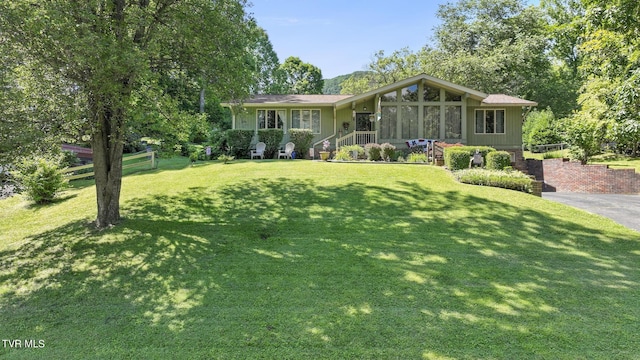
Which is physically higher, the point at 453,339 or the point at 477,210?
the point at 477,210

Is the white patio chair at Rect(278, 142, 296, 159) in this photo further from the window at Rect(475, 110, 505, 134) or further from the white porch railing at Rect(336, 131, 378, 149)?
the window at Rect(475, 110, 505, 134)

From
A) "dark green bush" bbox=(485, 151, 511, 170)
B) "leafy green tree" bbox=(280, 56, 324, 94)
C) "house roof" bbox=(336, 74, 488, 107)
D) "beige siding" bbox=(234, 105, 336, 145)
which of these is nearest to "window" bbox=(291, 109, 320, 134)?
"beige siding" bbox=(234, 105, 336, 145)

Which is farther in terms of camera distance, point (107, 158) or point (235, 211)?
point (235, 211)

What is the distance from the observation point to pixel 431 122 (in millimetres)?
A: 18578

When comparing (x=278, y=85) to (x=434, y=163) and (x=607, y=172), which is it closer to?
(x=434, y=163)

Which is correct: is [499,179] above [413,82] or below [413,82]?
below

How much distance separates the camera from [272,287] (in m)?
4.52

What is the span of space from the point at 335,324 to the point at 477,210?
18.9 feet

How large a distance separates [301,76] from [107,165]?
4391 cm

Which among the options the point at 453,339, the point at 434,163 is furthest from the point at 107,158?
the point at 434,163

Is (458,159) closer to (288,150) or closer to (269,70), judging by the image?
(288,150)

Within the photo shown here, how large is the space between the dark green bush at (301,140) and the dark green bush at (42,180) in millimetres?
10492

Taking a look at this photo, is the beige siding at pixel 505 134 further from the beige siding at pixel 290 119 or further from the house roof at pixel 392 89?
the beige siding at pixel 290 119

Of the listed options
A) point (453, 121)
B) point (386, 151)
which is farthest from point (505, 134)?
point (386, 151)
